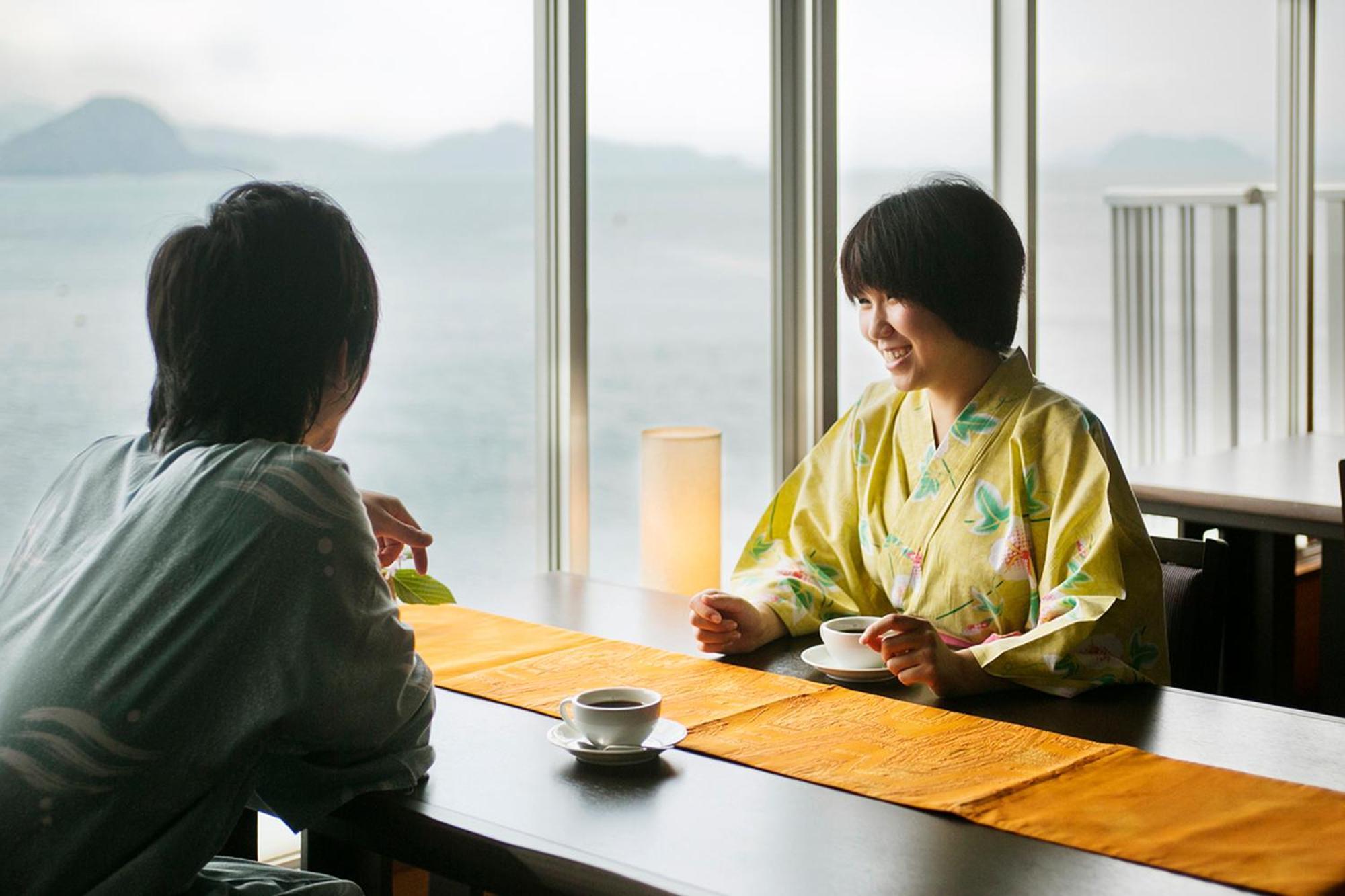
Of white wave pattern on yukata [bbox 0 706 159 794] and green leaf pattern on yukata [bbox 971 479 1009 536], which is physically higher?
green leaf pattern on yukata [bbox 971 479 1009 536]

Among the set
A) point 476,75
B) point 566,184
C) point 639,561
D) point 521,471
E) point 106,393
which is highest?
point 476,75

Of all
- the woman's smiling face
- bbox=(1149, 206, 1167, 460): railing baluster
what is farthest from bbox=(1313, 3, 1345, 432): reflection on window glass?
the woman's smiling face

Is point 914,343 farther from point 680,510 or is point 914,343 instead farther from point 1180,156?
point 1180,156

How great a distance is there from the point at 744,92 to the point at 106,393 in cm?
174

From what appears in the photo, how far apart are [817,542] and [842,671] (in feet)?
1.49

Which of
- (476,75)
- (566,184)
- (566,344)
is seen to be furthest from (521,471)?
(476,75)

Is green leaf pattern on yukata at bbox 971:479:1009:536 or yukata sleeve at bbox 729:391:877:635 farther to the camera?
yukata sleeve at bbox 729:391:877:635

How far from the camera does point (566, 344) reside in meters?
2.75

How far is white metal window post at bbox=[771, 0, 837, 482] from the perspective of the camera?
129 inches

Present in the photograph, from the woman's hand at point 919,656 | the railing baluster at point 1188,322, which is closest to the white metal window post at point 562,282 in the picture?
the woman's hand at point 919,656

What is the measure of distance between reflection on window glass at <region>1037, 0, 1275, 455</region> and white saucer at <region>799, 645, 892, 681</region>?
256 cm

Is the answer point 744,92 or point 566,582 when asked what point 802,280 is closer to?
point 744,92

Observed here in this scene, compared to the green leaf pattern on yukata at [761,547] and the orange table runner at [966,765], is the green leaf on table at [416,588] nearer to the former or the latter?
the orange table runner at [966,765]

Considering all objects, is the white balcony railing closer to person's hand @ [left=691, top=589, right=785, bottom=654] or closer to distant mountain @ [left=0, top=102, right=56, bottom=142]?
person's hand @ [left=691, top=589, right=785, bottom=654]
